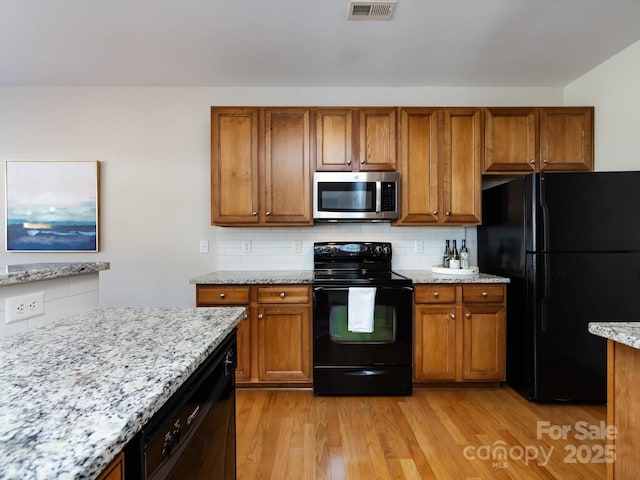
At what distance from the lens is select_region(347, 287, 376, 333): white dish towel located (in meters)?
2.38

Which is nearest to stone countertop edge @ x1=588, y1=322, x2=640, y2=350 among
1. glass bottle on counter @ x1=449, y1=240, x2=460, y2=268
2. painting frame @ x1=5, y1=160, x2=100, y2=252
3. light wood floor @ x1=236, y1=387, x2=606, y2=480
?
light wood floor @ x1=236, y1=387, x2=606, y2=480

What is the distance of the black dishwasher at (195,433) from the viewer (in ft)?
2.01

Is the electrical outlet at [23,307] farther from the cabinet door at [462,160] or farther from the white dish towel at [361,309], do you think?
the cabinet door at [462,160]

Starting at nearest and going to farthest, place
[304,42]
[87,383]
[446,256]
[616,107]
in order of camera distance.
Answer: [87,383] → [304,42] → [616,107] → [446,256]

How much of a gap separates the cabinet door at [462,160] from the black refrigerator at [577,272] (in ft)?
1.52

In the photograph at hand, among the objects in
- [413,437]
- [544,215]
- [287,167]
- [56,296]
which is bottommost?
[413,437]

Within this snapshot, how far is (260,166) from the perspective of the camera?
2.65 meters

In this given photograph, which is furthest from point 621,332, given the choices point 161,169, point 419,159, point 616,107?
point 161,169

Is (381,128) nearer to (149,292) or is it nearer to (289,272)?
(289,272)

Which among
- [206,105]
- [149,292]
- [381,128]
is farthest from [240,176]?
[149,292]

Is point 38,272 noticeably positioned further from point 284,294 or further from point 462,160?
point 462,160

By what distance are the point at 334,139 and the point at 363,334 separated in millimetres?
1564

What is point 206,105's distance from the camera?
3.00 metres

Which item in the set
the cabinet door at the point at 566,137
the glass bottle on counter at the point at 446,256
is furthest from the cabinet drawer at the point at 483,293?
the cabinet door at the point at 566,137
